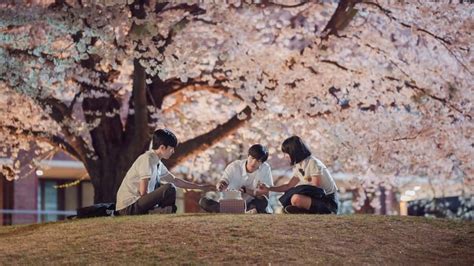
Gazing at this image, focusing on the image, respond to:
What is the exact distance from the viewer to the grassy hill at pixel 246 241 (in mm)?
9602

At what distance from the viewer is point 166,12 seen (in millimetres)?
17047

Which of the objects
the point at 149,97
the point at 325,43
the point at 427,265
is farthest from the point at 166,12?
the point at 427,265

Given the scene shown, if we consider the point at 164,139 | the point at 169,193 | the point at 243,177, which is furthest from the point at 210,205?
the point at 164,139

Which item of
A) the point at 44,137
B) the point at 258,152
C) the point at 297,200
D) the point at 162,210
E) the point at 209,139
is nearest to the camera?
the point at 297,200

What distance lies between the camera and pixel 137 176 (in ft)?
40.5

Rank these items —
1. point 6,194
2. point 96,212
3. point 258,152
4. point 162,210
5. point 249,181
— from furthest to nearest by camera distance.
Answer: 1. point 6,194
2. point 249,181
3. point 258,152
4. point 96,212
5. point 162,210

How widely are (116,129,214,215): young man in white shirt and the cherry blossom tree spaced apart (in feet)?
9.95

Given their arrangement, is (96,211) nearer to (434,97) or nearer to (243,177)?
(243,177)

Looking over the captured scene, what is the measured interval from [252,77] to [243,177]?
375 centimetres

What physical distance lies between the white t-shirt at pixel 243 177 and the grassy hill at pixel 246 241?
1451 millimetres

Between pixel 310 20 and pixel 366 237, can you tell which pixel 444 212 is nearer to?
pixel 310 20

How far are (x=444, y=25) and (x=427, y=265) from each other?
301 inches

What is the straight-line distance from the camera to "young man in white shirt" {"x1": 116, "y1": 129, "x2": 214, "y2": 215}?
1217cm

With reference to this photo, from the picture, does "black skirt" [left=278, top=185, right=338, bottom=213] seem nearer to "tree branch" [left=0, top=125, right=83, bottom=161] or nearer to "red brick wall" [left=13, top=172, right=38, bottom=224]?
"tree branch" [left=0, top=125, right=83, bottom=161]
